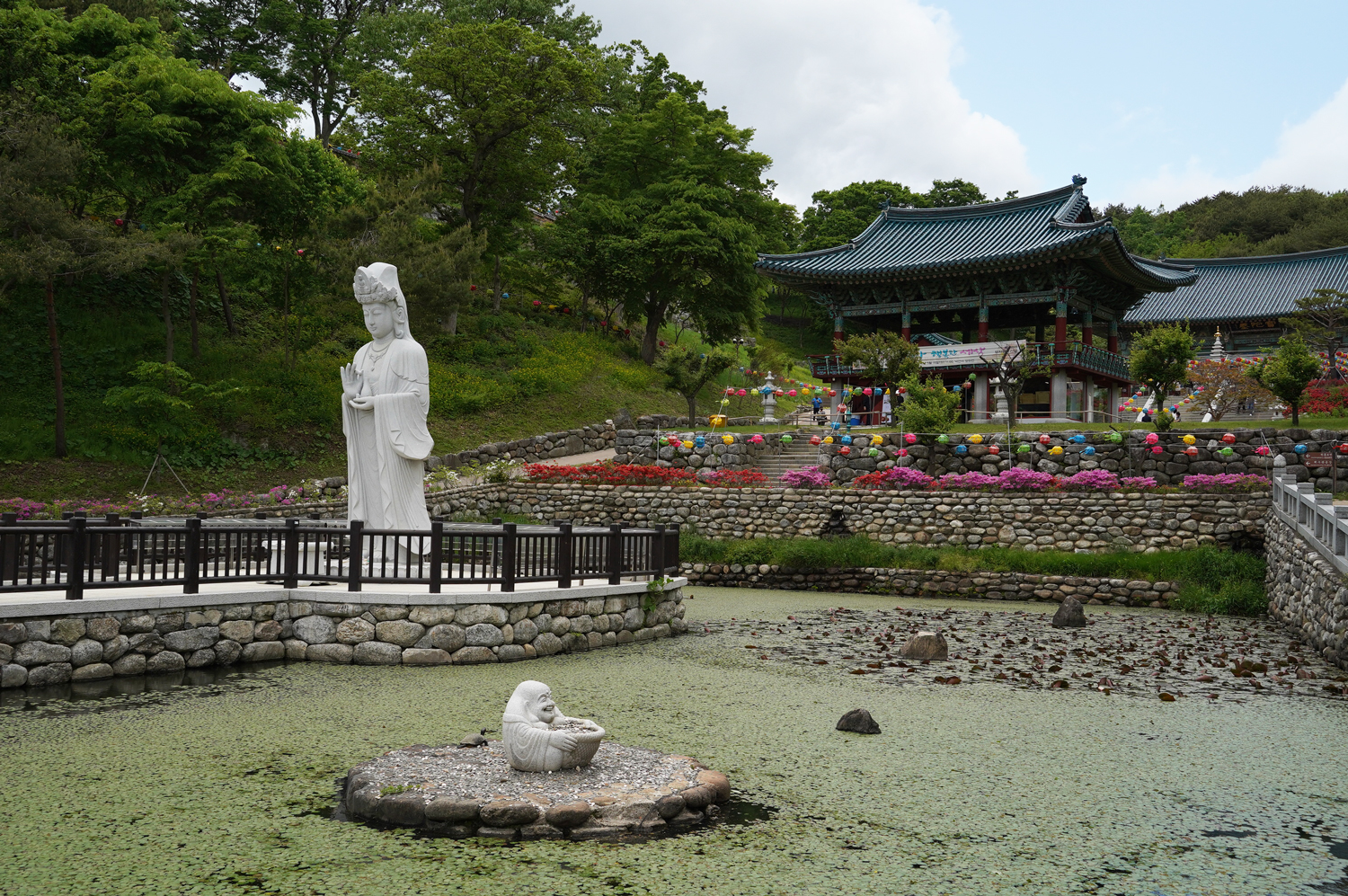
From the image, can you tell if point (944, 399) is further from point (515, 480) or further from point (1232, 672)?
point (1232, 672)

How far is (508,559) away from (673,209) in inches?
948

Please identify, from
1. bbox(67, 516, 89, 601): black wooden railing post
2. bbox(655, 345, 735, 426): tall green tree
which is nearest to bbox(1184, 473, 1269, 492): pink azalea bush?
bbox(655, 345, 735, 426): tall green tree

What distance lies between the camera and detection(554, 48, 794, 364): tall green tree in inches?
1251

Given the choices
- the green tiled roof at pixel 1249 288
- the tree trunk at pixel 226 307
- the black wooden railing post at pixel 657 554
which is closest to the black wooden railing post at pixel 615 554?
the black wooden railing post at pixel 657 554

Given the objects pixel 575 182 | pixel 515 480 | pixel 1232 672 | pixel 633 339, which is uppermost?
pixel 575 182

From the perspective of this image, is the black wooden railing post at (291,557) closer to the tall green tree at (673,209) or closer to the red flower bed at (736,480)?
the red flower bed at (736,480)

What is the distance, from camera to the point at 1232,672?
9.41 m

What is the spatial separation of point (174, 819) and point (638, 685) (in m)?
4.20

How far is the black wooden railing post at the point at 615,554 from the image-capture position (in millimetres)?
10578

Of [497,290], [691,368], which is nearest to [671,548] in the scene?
[691,368]

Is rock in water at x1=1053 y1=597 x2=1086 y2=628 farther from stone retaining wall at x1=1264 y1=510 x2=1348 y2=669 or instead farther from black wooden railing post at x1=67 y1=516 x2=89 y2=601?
black wooden railing post at x1=67 y1=516 x2=89 y2=601

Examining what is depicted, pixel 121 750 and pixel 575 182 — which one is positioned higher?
pixel 575 182

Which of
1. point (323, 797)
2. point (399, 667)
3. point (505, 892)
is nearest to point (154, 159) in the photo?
point (399, 667)

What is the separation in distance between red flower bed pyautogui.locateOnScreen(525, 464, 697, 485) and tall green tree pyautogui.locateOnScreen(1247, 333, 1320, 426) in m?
12.1
